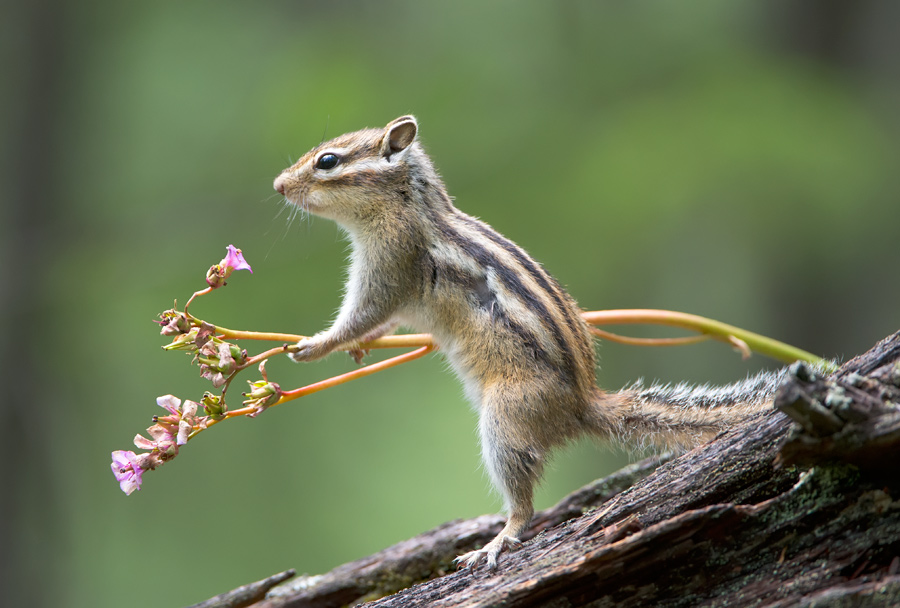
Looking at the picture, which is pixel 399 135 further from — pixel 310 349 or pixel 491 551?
pixel 491 551

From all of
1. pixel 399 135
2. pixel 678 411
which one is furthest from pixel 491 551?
pixel 399 135

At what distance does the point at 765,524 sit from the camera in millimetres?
2078

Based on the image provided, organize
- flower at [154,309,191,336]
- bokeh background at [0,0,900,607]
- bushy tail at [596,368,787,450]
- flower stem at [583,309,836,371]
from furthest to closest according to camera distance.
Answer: bokeh background at [0,0,900,607], flower stem at [583,309,836,371], bushy tail at [596,368,787,450], flower at [154,309,191,336]

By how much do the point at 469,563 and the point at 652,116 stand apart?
4.20m

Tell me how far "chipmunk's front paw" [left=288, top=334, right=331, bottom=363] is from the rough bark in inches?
49.6

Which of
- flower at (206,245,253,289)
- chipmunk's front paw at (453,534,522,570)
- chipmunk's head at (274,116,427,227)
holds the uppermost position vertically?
chipmunk's head at (274,116,427,227)

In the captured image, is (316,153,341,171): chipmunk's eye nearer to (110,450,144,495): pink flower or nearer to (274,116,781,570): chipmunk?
(274,116,781,570): chipmunk

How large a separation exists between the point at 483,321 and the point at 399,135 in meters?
1.20

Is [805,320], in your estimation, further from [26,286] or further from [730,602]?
[26,286]

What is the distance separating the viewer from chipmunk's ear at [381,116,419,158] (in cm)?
398

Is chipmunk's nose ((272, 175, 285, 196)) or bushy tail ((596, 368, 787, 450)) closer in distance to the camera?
bushy tail ((596, 368, 787, 450))

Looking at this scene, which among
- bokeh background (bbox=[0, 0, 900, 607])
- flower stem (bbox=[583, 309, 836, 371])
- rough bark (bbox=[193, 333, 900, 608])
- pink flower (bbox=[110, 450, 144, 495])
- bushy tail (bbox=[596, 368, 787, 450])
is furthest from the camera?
bokeh background (bbox=[0, 0, 900, 607])

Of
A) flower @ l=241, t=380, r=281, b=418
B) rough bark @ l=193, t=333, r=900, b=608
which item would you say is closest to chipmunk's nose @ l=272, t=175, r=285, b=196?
flower @ l=241, t=380, r=281, b=418

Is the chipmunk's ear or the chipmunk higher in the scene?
the chipmunk's ear
